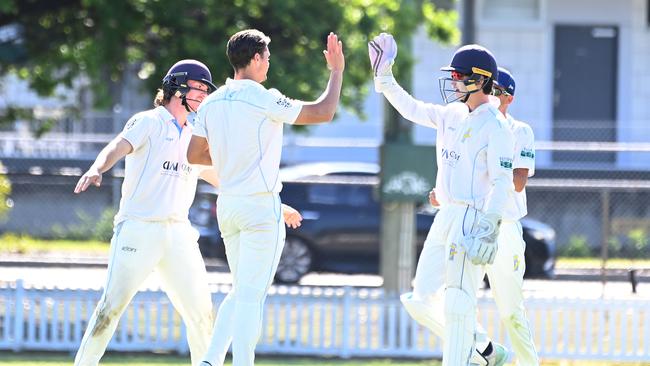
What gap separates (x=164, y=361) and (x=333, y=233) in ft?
20.8

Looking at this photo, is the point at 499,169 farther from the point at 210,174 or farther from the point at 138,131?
the point at 138,131

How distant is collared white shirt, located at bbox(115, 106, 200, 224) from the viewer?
805 cm

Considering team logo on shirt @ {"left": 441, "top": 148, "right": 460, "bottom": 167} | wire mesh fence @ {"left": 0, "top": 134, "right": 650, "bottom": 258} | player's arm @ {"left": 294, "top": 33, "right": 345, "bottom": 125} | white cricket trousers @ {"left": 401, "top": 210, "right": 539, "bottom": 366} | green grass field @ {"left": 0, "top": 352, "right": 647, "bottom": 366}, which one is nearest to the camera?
player's arm @ {"left": 294, "top": 33, "right": 345, "bottom": 125}

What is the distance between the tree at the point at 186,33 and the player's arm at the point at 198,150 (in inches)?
234

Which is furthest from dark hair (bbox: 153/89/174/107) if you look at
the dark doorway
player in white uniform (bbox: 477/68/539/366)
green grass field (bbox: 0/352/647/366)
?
the dark doorway

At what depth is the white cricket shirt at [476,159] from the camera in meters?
7.57

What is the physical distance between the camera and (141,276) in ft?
26.6

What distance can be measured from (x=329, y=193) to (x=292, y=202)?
563mm

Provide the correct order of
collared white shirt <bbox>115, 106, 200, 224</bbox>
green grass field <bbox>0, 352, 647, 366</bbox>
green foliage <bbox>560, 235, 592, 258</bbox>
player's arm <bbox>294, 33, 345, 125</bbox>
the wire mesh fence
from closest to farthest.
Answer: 1. player's arm <bbox>294, 33, 345, 125</bbox>
2. collared white shirt <bbox>115, 106, 200, 224</bbox>
3. green grass field <bbox>0, 352, 647, 366</bbox>
4. the wire mesh fence
5. green foliage <bbox>560, 235, 592, 258</bbox>

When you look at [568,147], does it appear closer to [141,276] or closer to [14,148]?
[14,148]

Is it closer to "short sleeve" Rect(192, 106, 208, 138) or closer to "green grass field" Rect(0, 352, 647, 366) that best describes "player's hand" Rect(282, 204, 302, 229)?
"short sleeve" Rect(192, 106, 208, 138)

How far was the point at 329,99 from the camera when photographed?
7383mm

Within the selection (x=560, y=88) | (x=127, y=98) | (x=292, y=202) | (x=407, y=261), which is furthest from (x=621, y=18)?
(x=407, y=261)

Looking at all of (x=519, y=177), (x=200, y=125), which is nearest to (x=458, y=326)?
(x=519, y=177)
